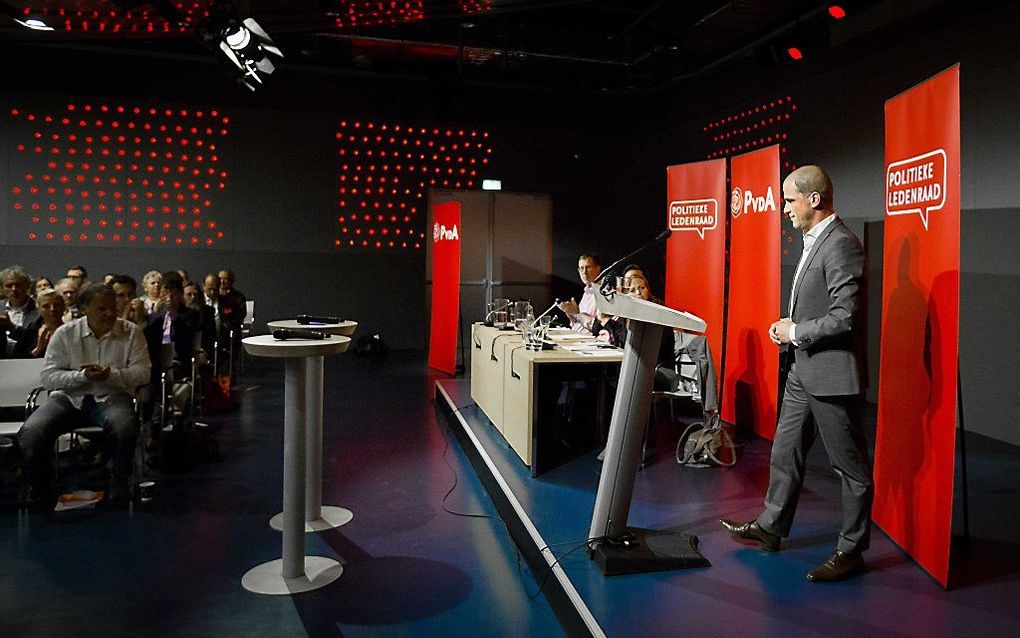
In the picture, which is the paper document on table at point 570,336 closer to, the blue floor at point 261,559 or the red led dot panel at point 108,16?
the blue floor at point 261,559

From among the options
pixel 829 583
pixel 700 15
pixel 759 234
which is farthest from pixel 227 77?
pixel 829 583

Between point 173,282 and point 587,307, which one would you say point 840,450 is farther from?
point 173,282

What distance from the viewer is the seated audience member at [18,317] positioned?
4.76 meters

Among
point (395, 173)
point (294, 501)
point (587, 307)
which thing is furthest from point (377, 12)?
point (294, 501)

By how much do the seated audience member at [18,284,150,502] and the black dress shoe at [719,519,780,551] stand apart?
313 cm

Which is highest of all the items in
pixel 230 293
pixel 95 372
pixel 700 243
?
pixel 700 243

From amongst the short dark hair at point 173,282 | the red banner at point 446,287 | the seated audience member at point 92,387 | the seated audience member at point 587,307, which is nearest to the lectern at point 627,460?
the seated audience member at point 587,307

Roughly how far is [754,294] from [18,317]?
5.22 metres

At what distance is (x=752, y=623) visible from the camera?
2371 mm

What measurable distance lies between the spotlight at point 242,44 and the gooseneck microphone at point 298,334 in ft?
14.2

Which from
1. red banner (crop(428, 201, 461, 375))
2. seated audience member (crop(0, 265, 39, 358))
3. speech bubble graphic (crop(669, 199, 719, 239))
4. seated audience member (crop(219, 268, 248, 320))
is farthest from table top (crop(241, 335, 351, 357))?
red banner (crop(428, 201, 461, 375))

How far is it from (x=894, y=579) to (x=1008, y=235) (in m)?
3.66

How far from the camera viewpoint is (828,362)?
2.71 metres

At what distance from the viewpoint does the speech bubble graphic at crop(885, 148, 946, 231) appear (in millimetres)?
2733
